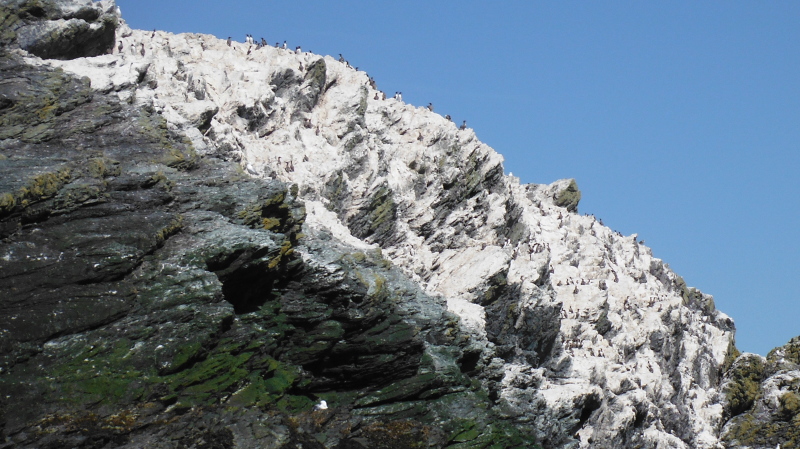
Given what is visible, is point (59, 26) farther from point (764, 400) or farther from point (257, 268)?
point (764, 400)

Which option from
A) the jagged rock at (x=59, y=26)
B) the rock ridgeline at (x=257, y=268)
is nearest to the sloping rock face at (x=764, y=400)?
the rock ridgeline at (x=257, y=268)

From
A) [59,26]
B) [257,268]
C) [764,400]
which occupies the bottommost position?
[257,268]

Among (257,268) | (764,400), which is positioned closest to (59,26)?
(257,268)

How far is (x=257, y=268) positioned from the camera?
3859cm

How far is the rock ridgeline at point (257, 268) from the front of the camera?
30.1 metres

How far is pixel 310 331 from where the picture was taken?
42.5 m

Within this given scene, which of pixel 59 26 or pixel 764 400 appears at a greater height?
pixel 764 400

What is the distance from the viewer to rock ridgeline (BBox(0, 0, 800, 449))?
30062mm

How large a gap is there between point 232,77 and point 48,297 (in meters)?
45.8

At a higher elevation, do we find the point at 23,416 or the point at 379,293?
the point at 379,293

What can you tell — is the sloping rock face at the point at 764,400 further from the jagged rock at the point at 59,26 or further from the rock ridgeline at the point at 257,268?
the jagged rock at the point at 59,26

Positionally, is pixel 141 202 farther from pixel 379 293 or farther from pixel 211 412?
pixel 379 293

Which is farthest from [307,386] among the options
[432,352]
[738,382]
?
[738,382]

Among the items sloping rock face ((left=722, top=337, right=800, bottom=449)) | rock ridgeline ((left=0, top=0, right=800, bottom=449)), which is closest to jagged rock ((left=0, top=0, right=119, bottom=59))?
rock ridgeline ((left=0, top=0, right=800, bottom=449))
